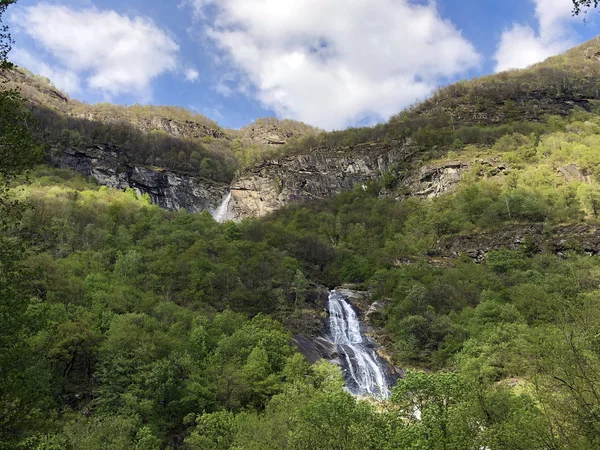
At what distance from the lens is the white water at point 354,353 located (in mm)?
41656

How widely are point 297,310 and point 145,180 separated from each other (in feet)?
290

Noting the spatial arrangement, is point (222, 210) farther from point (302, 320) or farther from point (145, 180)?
point (302, 320)

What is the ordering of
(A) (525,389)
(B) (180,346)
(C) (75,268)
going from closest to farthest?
(A) (525,389)
(B) (180,346)
(C) (75,268)

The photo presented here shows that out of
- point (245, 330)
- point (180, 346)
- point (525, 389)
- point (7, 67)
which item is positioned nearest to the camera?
point (7, 67)

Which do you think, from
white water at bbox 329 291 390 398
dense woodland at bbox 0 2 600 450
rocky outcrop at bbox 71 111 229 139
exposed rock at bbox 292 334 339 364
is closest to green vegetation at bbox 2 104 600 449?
dense woodland at bbox 0 2 600 450

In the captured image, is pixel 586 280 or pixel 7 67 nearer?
pixel 7 67

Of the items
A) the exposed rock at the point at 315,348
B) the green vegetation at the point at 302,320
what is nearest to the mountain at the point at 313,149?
the green vegetation at the point at 302,320

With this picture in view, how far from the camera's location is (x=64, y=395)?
31.9 m

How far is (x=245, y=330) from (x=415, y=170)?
79308mm

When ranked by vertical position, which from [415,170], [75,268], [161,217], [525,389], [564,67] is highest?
[564,67]

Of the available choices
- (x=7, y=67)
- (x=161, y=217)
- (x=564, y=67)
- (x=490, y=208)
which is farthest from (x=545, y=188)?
(x=564, y=67)

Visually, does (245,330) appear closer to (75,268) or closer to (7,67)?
(75,268)

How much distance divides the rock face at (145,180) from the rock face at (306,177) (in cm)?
1083

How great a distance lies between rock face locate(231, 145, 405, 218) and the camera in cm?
12538
